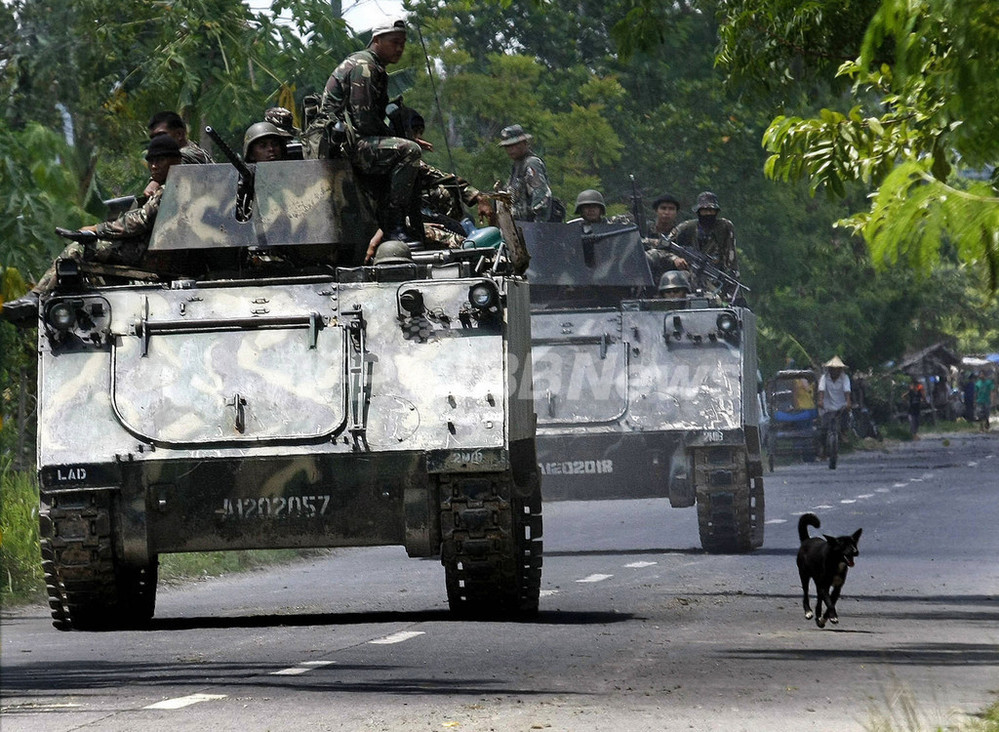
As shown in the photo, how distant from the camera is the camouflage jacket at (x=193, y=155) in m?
14.3

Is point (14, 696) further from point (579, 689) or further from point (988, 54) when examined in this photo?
point (988, 54)

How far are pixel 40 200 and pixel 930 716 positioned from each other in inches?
464

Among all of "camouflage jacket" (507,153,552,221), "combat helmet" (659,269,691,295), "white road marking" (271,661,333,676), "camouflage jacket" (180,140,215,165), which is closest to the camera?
"white road marking" (271,661,333,676)

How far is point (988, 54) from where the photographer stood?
240 inches

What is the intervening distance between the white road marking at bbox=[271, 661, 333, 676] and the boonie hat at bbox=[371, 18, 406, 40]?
4.42 m

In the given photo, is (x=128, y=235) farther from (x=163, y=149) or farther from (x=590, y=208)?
(x=590, y=208)

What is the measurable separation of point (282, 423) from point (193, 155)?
103 inches

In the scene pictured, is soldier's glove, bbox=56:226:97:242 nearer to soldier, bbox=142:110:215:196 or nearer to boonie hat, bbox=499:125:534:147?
soldier, bbox=142:110:215:196

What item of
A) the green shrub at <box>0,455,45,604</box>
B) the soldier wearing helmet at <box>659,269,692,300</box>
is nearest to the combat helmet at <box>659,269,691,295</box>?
the soldier wearing helmet at <box>659,269,692,300</box>

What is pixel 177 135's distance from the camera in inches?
578

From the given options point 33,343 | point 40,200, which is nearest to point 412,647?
point 40,200

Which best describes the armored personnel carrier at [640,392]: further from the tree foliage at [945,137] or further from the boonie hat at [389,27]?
the tree foliage at [945,137]

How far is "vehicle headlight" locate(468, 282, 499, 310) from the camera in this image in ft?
40.6

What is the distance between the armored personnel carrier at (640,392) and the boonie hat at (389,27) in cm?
620
